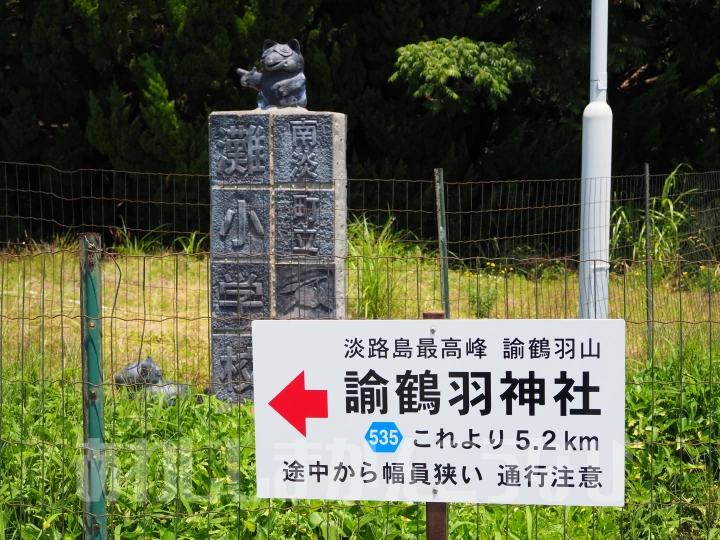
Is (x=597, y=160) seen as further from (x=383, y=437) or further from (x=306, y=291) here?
(x=383, y=437)

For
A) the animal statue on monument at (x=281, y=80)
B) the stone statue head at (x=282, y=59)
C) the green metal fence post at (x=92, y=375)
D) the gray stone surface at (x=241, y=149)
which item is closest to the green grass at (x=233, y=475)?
the green metal fence post at (x=92, y=375)

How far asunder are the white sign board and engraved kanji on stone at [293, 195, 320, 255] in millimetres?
2996

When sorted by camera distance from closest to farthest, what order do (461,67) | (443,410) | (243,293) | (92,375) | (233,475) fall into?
(443,410)
(92,375)
(233,475)
(243,293)
(461,67)

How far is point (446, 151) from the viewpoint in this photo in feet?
36.6

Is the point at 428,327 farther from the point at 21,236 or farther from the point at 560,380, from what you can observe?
the point at 21,236

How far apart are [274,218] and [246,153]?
426 millimetres

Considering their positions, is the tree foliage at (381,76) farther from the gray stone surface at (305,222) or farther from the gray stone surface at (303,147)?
the gray stone surface at (305,222)

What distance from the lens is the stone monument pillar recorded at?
582 cm

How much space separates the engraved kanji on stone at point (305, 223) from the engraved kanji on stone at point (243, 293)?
33cm

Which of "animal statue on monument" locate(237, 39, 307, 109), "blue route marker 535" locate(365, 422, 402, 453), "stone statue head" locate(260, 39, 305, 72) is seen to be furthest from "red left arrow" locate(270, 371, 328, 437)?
"stone statue head" locate(260, 39, 305, 72)

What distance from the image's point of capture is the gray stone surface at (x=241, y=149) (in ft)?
19.3

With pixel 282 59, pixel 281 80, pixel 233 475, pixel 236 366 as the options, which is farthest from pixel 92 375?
pixel 282 59

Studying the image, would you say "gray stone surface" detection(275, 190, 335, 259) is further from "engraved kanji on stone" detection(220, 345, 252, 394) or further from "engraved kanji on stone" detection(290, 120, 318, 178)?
"engraved kanji on stone" detection(220, 345, 252, 394)

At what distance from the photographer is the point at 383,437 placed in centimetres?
287
